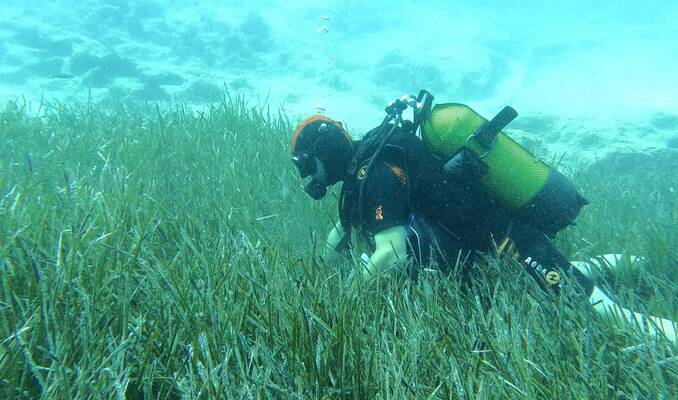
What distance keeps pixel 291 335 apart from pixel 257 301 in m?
0.32

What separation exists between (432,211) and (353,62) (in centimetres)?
2411

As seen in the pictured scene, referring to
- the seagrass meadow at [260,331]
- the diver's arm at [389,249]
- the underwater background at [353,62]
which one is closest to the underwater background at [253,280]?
the seagrass meadow at [260,331]

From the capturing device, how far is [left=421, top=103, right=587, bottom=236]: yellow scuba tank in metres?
2.63

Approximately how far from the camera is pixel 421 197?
113 inches

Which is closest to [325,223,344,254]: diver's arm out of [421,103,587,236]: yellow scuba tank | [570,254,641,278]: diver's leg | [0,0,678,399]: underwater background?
[0,0,678,399]: underwater background

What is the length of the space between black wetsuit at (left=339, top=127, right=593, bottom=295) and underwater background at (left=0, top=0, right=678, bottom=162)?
7924mm

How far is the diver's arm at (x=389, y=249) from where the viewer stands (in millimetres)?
2533

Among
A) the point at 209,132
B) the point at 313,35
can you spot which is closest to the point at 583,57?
the point at 313,35

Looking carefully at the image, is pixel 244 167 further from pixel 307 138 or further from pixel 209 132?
pixel 307 138

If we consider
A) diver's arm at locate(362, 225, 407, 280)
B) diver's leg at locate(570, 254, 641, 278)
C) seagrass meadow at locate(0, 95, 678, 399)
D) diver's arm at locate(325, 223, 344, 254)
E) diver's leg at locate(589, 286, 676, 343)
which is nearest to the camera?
seagrass meadow at locate(0, 95, 678, 399)

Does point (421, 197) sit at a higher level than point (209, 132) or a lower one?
higher

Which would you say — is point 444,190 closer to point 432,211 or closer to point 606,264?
point 432,211

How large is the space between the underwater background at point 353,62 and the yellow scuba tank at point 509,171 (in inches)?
312

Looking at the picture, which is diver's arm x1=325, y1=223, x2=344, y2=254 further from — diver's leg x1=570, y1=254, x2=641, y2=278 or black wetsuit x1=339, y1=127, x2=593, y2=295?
diver's leg x1=570, y1=254, x2=641, y2=278
